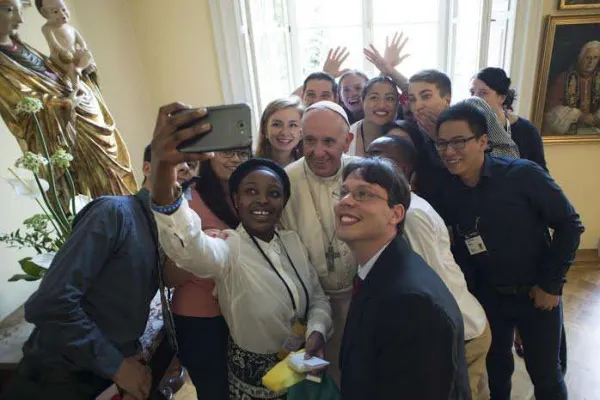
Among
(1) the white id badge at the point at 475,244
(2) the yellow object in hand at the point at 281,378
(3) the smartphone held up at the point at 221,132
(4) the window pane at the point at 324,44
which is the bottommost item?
(2) the yellow object in hand at the point at 281,378

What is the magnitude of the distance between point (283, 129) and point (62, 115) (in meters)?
1.23

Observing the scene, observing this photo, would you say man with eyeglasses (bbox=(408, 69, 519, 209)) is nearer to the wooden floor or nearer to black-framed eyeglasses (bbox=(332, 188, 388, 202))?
black-framed eyeglasses (bbox=(332, 188, 388, 202))

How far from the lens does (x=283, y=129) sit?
201 cm

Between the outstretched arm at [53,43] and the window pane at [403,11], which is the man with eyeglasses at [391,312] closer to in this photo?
the outstretched arm at [53,43]

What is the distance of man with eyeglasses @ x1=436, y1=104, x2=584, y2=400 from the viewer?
1.63m

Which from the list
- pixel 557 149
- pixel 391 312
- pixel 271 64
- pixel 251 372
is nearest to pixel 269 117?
pixel 251 372

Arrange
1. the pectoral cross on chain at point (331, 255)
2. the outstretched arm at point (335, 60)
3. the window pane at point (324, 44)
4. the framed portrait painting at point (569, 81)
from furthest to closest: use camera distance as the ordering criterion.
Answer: the window pane at point (324, 44), the framed portrait painting at point (569, 81), the outstretched arm at point (335, 60), the pectoral cross on chain at point (331, 255)

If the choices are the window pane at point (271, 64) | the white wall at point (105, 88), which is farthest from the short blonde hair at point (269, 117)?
the window pane at point (271, 64)

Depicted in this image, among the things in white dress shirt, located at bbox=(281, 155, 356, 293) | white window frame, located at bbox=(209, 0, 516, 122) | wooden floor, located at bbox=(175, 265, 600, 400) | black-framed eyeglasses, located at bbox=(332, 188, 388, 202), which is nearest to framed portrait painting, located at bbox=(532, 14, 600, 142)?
white window frame, located at bbox=(209, 0, 516, 122)

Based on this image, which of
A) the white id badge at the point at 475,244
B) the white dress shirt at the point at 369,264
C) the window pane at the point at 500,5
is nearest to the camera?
the white dress shirt at the point at 369,264

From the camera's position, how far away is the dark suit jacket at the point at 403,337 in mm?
913

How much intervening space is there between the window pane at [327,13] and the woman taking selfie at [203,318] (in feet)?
10.6

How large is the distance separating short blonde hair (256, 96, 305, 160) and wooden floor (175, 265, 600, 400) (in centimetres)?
172

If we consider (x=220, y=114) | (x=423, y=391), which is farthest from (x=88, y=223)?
(x=423, y=391)
